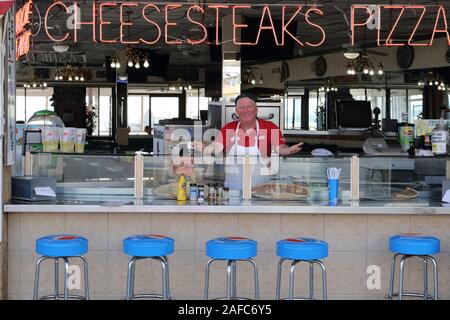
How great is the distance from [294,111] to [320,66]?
232cm

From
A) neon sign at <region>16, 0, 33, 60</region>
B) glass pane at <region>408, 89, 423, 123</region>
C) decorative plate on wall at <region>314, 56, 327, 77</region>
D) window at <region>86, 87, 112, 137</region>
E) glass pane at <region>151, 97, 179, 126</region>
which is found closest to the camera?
neon sign at <region>16, 0, 33, 60</region>

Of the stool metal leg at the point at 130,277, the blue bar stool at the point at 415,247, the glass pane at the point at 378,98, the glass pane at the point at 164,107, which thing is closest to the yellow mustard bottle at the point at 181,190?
the stool metal leg at the point at 130,277

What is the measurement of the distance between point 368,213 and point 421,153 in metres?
1.01

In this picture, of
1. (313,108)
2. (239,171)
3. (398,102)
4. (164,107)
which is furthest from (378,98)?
(239,171)

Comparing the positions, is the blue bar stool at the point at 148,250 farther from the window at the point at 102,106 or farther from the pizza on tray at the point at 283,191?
the window at the point at 102,106

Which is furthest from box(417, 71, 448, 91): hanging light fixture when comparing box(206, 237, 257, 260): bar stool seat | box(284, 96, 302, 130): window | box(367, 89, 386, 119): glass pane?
box(206, 237, 257, 260): bar stool seat

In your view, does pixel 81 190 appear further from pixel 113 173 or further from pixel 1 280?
pixel 1 280

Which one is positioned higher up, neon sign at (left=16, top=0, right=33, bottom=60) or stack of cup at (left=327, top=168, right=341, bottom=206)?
neon sign at (left=16, top=0, right=33, bottom=60)

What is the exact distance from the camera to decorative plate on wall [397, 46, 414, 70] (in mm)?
14836

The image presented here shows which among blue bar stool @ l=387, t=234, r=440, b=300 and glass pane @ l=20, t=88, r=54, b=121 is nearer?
blue bar stool @ l=387, t=234, r=440, b=300

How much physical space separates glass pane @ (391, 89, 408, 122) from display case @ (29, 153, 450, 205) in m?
11.8

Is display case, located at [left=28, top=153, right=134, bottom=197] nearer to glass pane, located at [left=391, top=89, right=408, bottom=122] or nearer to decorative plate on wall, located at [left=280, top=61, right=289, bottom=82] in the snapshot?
glass pane, located at [left=391, top=89, right=408, bottom=122]

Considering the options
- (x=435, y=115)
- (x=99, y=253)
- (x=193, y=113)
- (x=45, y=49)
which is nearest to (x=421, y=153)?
(x=99, y=253)

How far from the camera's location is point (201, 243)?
5414 millimetres
